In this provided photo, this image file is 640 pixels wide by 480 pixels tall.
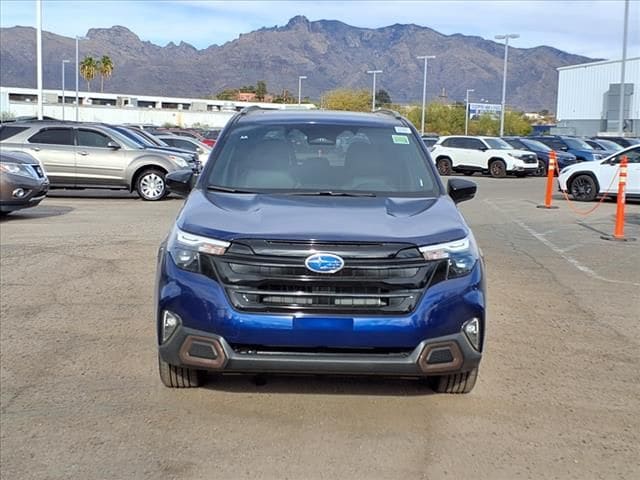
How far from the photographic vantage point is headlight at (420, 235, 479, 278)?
4.57m

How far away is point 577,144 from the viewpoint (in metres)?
35.1

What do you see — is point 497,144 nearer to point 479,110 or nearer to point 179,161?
point 179,161

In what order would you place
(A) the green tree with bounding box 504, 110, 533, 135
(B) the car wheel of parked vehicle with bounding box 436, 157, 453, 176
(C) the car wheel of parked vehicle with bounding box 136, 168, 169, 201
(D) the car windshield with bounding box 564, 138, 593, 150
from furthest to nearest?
1. (A) the green tree with bounding box 504, 110, 533, 135
2. (D) the car windshield with bounding box 564, 138, 593, 150
3. (B) the car wheel of parked vehicle with bounding box 436, 157, 453, 176
4. (C) the car wheel of parked vehicle with bounding box 136, 168, 169, 201

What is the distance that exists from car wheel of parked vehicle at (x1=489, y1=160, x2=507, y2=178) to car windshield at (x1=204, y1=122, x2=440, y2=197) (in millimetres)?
26529

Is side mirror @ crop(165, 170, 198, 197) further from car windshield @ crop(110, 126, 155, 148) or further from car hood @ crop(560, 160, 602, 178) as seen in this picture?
car hood @ crop(560, 160, 602, 178)

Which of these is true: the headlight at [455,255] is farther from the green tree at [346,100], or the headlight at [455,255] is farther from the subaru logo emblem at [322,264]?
the green tree at [346,100]

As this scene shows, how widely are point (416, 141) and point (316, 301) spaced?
222 cm

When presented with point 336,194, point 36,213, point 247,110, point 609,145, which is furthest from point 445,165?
point 336,194

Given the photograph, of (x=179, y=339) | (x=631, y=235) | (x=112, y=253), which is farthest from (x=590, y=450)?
(x=631, y=235)

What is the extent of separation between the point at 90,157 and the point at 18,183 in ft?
16.9

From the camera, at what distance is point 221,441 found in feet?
14.8

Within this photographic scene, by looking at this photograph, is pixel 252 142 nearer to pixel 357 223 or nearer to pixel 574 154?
pixel 357 223

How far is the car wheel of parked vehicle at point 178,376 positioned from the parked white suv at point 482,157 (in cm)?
2804

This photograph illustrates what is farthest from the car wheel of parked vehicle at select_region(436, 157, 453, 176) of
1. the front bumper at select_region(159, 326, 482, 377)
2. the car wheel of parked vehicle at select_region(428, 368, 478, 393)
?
the front bumper at select_region(159, 326, 482, 377)
